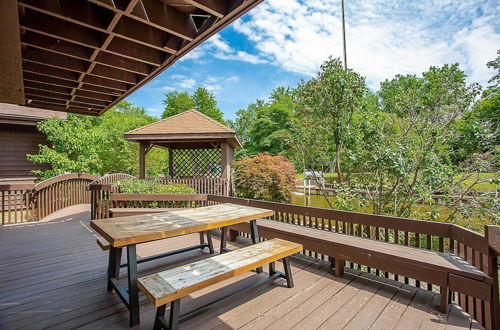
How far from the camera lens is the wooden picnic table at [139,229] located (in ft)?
5.92

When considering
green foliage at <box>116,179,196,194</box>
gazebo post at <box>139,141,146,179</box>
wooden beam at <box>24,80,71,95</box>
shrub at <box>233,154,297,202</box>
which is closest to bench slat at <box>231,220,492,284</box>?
green foliage at <box>116,179,196,194</box>

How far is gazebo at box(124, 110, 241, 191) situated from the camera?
8.22 metres

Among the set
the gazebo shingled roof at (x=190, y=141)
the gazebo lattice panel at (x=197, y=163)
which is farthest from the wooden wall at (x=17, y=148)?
the gazebo lattice panel at (x=197, y=163)

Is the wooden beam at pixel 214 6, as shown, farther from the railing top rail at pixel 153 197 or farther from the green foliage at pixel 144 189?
the green foliage at pixel 144 189

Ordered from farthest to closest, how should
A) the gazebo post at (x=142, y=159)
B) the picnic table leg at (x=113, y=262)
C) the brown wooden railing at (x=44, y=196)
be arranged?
the gazebo post at (x=142, y=159)
the brown wooden railing at (x=44, y=196)
the picnic table leg at (x=113, y=262)

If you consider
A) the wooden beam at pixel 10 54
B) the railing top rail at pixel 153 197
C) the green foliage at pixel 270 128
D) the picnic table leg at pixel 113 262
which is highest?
the green foliage at pixel 270 128

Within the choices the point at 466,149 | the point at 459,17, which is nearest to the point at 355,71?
the point at 466,149

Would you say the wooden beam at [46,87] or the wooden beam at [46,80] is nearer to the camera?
the wooden beam at [46,80]

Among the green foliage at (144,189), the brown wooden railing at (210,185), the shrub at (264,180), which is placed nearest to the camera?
the green foliage at (144,189)

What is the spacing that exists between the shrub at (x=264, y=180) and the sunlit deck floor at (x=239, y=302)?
4848 mm

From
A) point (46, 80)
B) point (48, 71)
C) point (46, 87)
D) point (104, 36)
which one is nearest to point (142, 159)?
point (46, 87)

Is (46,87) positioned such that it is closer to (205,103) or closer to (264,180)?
(264,180)

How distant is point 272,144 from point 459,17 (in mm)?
15528

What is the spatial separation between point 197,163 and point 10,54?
30.6ft
